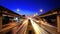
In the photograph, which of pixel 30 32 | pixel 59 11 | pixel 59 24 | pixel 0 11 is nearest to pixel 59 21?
pixel 59 24

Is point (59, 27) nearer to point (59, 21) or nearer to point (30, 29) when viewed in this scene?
point (59, 21)

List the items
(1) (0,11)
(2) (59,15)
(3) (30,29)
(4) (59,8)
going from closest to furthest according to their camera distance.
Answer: (3) (30,29)
(1) (0,11)
(4) (59,8)
(2) (59,15)

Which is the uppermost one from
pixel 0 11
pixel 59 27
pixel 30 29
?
pixel 0 11

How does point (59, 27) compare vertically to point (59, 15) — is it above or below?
below

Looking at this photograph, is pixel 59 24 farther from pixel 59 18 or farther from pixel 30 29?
pixel 30 29

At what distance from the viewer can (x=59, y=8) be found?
15023 millimetres

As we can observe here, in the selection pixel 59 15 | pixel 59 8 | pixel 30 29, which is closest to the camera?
pixel 30 29

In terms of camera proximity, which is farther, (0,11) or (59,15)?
(59,15)

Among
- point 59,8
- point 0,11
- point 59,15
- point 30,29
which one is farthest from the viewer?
point 59,15

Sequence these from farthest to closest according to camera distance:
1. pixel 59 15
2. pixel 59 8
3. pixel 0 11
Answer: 1. pixel 59 15
2. pixel 59 8
3. pixel 0 11

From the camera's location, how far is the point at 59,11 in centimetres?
1519

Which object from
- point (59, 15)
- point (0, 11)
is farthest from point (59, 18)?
point (0, 11)

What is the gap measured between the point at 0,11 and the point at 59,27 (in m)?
9.29

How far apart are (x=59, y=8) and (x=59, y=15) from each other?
57.3 inches
